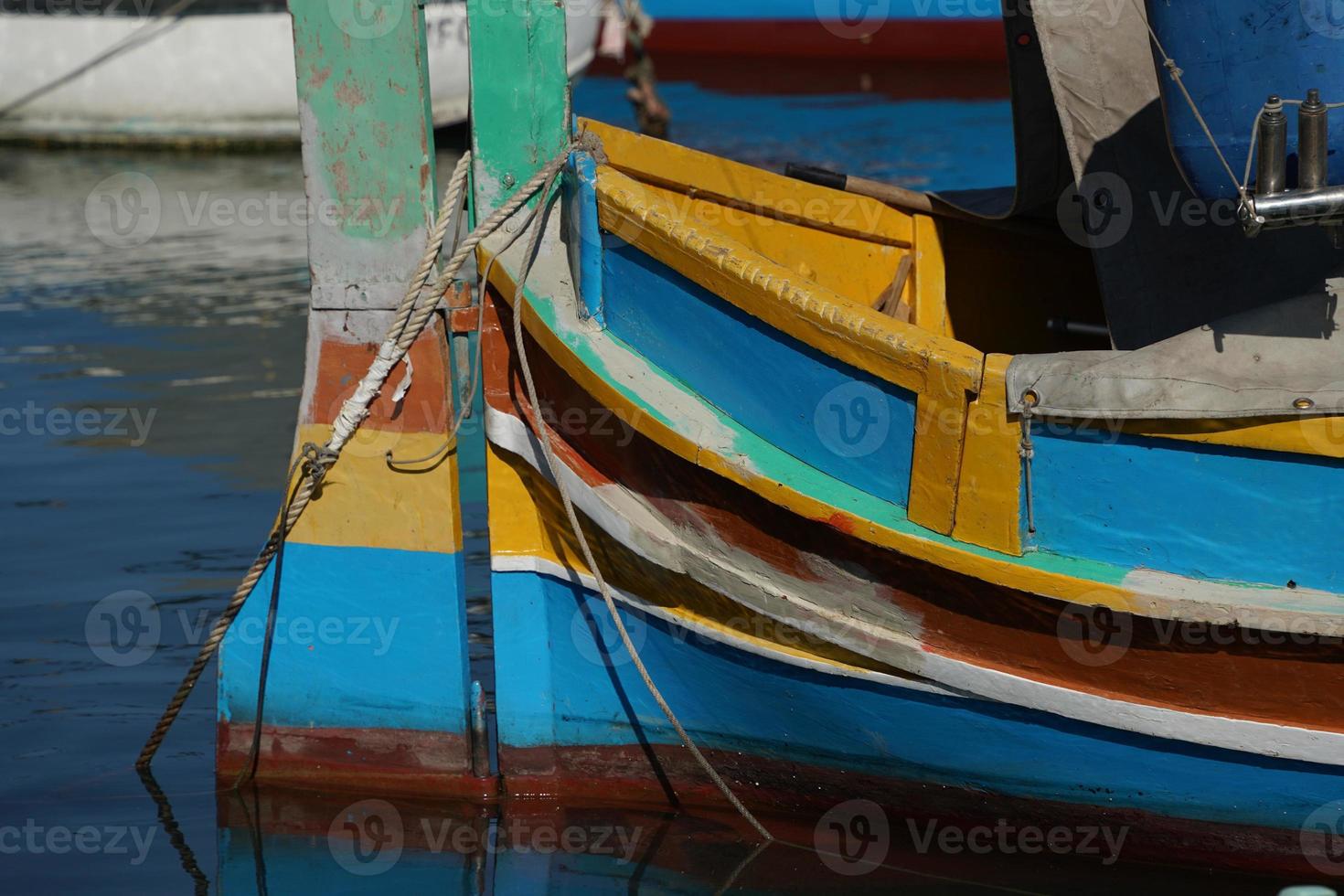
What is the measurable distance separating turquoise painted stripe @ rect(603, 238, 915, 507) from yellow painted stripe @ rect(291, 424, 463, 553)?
0.57m

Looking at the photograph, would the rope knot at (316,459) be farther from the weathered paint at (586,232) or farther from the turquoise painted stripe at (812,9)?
the turquoise painted stripe at (812,9)

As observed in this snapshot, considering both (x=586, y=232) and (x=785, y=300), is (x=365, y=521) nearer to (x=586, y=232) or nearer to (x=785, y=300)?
(x=586, y=232)

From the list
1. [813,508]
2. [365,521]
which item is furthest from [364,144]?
[813,508]

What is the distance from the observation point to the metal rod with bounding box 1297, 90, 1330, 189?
240 centimetres

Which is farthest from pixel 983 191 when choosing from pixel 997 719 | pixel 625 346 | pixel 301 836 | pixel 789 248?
pixel 301 836

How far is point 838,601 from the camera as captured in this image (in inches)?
119

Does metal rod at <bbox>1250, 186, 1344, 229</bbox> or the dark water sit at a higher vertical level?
metal rod at <bbox>1250, 186, 1344, 229</bbox>

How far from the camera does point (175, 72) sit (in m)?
15.1

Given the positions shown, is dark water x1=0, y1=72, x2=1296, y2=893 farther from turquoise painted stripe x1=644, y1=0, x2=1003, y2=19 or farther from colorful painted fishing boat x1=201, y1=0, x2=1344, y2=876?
turquoise painted stripe x1=644, y1=0, x2=1003, y2=19

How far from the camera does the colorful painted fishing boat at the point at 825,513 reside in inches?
106

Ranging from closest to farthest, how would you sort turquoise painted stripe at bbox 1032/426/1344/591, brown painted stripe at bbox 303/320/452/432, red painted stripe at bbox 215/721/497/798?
turquoise painted stripe at bbox 1032/426/1344/591, brown painted stripe at bbox 303/320/452/432, red painted stripe at bbox 215/721/497/798

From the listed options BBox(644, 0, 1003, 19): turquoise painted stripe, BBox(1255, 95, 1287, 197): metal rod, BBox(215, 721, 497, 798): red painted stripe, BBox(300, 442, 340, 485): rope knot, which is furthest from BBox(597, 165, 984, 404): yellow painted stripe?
BBox(644, 0, 1003, 19): turquoise painted stripe

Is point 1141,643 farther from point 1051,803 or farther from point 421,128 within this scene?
point 421,128

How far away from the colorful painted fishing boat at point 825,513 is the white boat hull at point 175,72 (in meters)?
12.2
